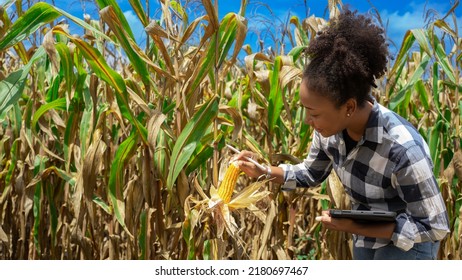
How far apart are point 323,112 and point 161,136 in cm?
62

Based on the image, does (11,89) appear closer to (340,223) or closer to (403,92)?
(340,223)

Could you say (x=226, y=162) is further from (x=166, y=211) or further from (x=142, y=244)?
(x=142, y=244)

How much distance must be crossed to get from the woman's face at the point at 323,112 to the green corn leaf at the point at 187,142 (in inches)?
13.8

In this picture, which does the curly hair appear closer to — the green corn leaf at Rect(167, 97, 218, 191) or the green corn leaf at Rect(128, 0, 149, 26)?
the green corn leaf at Rect(167, 97, 218, 191)

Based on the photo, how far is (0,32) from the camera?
200cm

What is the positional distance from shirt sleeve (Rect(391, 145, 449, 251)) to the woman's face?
23 cm

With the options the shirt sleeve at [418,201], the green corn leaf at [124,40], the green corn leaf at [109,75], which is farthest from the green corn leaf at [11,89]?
the shirt sleeve at [418,201]

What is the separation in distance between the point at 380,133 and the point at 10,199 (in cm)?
221

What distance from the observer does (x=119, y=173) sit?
2178 mm

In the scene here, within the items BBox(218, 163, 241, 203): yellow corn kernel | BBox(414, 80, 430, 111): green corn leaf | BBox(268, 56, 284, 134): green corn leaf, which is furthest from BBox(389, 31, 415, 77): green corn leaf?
BBox(218, 163, 241, 203): yellow corn kernel

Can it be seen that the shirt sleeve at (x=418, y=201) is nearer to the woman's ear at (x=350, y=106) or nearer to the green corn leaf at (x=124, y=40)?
the woman's ear at (x=350, y=106)

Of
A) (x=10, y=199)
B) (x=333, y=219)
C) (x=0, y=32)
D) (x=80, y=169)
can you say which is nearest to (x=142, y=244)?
(x=80, y=169)
